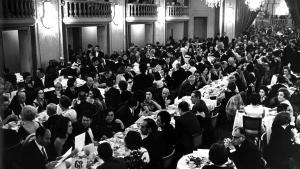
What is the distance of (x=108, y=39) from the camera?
15742mm

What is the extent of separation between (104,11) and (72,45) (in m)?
3.21

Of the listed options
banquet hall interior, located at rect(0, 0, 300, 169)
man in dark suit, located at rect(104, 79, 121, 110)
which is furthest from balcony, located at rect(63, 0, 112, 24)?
man in dark suit, located at rect(104, 79, 121, 110)

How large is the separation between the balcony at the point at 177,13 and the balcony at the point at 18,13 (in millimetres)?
10979

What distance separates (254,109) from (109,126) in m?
2.96

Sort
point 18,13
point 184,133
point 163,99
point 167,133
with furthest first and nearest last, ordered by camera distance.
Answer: point 18,13 → point 163,99 → point 184,133 → point 167,133

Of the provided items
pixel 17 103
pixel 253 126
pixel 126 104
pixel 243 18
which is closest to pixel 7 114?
pixel 17 103

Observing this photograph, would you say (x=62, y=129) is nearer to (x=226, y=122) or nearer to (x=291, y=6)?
(x=226, y=122)

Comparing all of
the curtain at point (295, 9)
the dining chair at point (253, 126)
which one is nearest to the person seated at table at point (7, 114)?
the dining chair at point (253, 126)

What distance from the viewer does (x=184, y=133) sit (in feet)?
19.4

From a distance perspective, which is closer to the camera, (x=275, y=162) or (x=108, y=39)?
(x=275, y=162)

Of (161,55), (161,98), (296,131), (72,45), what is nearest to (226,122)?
(161,98)

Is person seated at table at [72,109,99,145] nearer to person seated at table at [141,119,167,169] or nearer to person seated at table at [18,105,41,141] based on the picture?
person seated at table at [18,105,41,141]

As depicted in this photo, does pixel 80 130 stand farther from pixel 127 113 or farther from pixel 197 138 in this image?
pixel 197 138

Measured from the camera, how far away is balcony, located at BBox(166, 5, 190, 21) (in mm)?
20641
